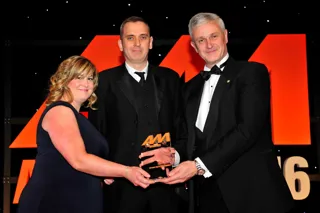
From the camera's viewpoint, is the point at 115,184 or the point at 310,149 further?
the point at 310,149

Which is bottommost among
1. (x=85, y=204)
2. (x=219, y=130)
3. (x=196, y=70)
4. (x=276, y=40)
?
(x=85, y=204)

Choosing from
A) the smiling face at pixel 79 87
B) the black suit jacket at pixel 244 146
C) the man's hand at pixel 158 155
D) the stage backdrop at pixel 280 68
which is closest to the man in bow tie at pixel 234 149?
the black suit jacket at pixel 244 146

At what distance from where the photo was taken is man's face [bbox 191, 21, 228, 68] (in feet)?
9.90

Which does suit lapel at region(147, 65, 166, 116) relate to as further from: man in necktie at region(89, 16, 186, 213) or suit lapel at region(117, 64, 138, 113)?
suit lapel at region(117, 64, 138, 113)

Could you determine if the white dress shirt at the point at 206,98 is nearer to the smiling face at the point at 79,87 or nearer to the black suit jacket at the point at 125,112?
the black suit jacket at the point at 125,112

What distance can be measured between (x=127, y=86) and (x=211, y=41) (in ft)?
2.44

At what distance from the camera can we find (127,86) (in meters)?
3.24

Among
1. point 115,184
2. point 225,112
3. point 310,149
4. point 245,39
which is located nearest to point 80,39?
point 245,39

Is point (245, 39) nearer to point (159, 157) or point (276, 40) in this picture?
point (276, 40)

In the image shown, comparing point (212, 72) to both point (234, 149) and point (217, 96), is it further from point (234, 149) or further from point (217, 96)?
point (234, 149)

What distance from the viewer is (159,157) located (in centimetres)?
275

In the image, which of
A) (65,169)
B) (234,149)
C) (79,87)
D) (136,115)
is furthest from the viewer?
(136,115)

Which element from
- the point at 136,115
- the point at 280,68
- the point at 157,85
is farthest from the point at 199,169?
the point at 280,68

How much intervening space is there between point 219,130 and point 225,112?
0.42 ft
